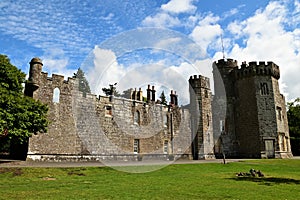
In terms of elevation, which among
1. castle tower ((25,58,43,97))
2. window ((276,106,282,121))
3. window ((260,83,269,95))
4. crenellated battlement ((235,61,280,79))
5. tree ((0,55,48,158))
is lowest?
Answer: tree ((0,55,48,158))

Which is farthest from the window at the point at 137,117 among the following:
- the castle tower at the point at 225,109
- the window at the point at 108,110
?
the castle tower at the point at 225,109

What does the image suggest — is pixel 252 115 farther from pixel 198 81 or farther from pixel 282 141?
pixel 198 81

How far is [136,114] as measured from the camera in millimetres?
32062

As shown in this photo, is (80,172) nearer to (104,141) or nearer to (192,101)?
(104,141)

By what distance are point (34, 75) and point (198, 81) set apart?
20.5 meters

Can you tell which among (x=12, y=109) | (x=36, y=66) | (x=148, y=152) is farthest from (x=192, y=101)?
(x=12, y=109)

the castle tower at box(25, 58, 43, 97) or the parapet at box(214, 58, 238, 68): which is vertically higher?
the parapet at box(214, 58, 238, 68)

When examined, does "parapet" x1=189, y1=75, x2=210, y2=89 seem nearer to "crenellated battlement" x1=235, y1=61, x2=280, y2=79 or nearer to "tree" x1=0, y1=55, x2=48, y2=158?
"crenellated battlement" x1=235, y1=61, x2=280, y2=79

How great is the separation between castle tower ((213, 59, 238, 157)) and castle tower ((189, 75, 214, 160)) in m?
4.38

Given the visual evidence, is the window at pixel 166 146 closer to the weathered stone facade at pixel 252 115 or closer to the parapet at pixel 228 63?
the weathered stone facade at pixel 252 115

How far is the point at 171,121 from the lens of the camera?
116ft

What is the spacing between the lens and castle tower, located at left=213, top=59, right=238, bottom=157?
39156mm

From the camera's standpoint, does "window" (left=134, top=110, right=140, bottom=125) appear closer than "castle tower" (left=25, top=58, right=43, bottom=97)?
No

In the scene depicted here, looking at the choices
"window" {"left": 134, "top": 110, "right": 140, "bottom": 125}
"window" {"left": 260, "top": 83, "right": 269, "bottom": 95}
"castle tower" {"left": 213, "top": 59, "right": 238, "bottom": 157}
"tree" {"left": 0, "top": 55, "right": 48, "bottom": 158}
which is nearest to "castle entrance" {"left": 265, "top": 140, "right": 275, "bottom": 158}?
"castle tower" {"left": 213, "top": 59, "right": 238, "bottom": 157}
